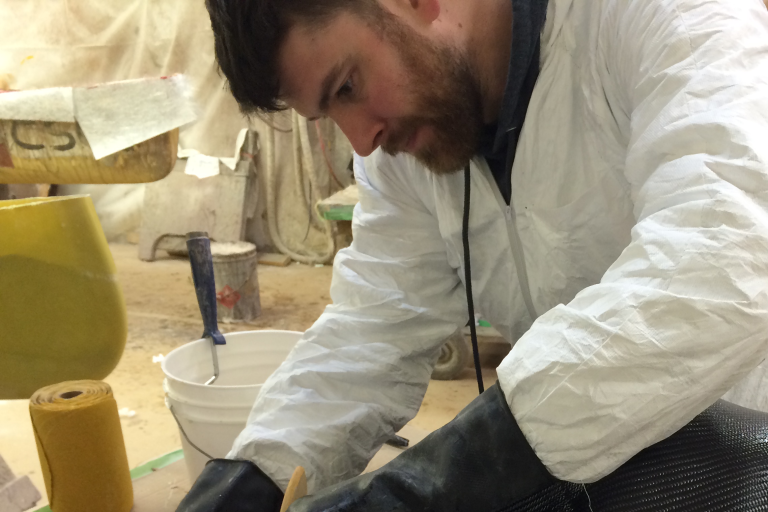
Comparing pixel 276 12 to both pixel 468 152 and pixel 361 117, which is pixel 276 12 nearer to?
pixel 361 117

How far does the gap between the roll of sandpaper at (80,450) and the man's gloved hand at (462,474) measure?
1.49 ft

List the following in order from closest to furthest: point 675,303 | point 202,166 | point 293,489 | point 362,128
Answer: point 675,303 < point 293,489 < point 362,128 < point 202,166

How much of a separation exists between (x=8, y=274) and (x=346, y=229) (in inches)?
56.3

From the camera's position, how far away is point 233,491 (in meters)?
0.65

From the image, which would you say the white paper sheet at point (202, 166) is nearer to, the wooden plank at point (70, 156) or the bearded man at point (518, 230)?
the wooden plank at point (70, 156)

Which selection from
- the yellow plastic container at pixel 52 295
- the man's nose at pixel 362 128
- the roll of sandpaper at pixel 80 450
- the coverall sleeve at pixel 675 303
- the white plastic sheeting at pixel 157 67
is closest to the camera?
the coverall sleeve at pixel 675 303

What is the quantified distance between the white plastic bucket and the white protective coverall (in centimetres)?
10

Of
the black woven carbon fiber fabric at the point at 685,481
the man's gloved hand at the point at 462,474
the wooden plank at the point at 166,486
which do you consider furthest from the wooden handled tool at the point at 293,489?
the wooden plank at the point at 166,486

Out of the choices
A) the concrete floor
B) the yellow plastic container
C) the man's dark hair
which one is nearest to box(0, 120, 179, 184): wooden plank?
the yellow plastic container

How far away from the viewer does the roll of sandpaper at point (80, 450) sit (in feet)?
2.63

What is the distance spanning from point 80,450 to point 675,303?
30.4 inches

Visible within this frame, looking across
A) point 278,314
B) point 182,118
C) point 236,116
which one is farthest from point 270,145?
point 182,118

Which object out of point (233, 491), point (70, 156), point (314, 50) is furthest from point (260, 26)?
point (70, 156)

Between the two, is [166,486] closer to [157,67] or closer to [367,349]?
[367,349]
